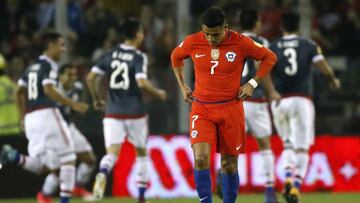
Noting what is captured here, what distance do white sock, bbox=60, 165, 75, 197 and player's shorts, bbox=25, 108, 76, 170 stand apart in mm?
108

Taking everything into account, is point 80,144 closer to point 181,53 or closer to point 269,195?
point 269,195

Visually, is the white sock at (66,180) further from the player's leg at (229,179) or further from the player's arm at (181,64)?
the player's leg at (229,179)

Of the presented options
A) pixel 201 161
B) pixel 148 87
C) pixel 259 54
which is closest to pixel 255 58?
pixel 259 54

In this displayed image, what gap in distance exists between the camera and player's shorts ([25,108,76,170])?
14367 millimetres

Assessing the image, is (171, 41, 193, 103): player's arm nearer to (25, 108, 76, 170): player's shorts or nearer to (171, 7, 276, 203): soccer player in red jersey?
(171, 7, 276, 203): soccer player in red jersey

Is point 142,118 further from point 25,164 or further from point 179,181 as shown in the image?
point 179,181

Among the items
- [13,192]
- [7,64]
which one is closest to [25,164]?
[13,192]

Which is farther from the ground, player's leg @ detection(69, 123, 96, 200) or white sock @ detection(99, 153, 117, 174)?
white sock @ detection(99, 153, 117, 174)

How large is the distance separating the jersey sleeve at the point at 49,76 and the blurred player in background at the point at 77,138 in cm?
188

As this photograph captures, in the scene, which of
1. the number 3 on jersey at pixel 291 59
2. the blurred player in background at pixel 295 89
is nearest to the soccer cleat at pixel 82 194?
the blurred player in background at pixel 295 89

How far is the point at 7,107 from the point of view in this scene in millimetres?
17312

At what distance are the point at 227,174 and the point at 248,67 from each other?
9.91 ft

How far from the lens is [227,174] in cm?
1180

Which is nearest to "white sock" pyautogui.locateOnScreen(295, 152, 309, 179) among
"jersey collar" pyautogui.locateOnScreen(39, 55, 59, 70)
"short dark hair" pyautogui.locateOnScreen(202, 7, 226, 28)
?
"jersey collar" pyautogui.locateOnScreen(39, 55, 59, 70)
